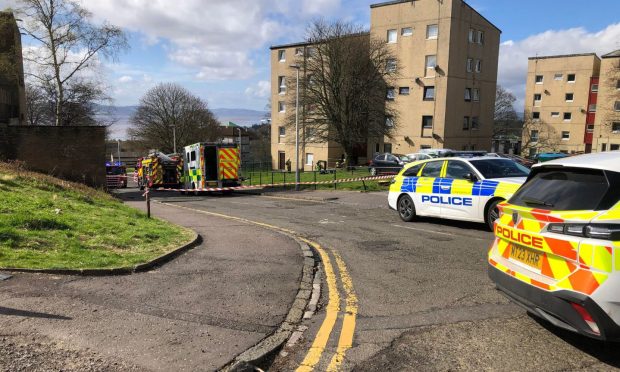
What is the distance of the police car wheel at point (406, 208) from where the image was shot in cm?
1172

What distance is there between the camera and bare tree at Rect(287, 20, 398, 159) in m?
36.3

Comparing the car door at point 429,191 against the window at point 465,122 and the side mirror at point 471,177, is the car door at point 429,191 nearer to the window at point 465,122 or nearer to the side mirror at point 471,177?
the side mirror at point 471,177

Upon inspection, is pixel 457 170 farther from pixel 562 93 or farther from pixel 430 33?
pixel 562 93

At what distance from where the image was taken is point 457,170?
415 inches

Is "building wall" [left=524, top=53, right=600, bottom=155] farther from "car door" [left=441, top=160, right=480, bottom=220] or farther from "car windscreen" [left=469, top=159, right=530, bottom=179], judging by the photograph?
"car door" [left=441, top=160, right=480, bottom=220]

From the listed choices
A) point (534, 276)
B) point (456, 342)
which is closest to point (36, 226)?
point (456, 342)

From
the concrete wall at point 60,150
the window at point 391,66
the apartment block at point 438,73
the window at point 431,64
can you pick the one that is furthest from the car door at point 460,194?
the window at point 431,64

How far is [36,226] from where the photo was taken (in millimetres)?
7582

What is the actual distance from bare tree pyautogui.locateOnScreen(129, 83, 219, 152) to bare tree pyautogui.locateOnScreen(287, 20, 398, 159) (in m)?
33.8

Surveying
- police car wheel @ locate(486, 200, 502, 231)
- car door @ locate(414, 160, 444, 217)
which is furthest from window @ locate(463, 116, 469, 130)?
police car wheel @ locate(486, 200, 502, 231)

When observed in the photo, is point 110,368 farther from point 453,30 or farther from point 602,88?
point 602,88

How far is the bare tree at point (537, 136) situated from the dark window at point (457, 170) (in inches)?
2381

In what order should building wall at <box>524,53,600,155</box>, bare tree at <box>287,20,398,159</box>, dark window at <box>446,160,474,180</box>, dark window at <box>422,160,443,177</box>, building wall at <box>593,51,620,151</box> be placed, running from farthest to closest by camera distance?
building wall at <box>524,53,600,155</box> < building wall at <box>593,51,620,151</box> < bare tree at <box>287,20,398,159</box> < dark window at <box>422,160,443,177</box> < dark window at <box>446,160,474,180</box>

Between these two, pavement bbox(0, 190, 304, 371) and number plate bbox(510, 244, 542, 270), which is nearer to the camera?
pavement bbox(0, 190, 304, 371)
